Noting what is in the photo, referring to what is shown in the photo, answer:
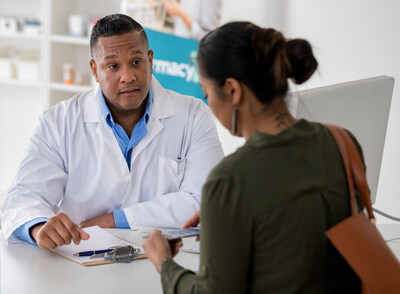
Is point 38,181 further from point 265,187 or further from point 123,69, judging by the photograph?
point 265,187

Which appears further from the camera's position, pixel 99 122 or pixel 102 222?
pixel 99 122

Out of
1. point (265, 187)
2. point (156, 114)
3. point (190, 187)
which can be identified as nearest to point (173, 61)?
point (156, 114)

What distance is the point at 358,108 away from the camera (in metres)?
1.75

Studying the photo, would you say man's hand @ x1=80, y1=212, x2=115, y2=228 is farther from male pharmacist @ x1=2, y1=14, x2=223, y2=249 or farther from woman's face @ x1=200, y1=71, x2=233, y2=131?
woman's face @ x1=200, y1=71, x2=233, y2=131

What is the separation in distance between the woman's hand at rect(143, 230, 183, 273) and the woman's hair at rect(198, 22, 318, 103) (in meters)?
0.41

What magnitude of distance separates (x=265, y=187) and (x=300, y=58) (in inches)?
12.1

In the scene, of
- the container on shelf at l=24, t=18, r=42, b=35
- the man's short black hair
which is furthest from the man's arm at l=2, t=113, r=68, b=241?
the container on shelf at l=24, t=18, r=42, b=35

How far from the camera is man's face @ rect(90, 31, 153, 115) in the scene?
2160 mm

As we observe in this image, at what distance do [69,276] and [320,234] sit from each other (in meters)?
0.73

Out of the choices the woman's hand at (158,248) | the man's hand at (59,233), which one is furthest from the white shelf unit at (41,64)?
the woman's hand at (158,248)

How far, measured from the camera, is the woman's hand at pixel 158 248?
1.28 metres

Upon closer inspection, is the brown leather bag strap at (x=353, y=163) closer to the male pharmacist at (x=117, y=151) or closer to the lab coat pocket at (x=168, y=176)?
the male pharmacist at (x=117, y=151)

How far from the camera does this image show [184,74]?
13.2ft

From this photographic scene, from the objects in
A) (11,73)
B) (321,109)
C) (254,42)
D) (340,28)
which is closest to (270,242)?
(254,42)
